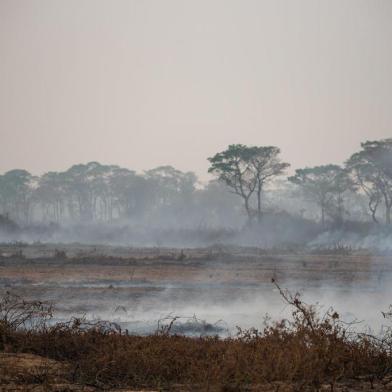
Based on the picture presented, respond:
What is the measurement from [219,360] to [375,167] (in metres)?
48.9

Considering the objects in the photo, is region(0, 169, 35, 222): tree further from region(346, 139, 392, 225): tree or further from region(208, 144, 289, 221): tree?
region(346, 139, 392, 225): tree

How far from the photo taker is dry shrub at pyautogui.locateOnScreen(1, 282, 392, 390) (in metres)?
7.18

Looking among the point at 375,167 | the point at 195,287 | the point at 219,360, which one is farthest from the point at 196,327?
the point at 375,167

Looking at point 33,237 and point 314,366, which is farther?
point 33,237

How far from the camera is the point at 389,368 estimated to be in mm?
7887

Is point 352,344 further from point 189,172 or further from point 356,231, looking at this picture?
point 189,172

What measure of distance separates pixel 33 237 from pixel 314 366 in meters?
61.5

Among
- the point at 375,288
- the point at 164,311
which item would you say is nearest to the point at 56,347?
the point at 164,311

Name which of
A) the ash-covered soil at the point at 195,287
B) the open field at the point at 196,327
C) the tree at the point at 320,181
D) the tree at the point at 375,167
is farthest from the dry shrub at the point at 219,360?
the tree at the point at 320,181

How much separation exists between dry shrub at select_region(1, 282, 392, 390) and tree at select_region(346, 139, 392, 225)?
4439 cm

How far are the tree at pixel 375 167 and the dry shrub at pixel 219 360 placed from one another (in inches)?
1748

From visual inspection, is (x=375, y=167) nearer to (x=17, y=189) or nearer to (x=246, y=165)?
(x=246, y=165)

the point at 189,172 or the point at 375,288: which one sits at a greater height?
the point at 189,172

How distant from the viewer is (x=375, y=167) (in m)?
54.4
